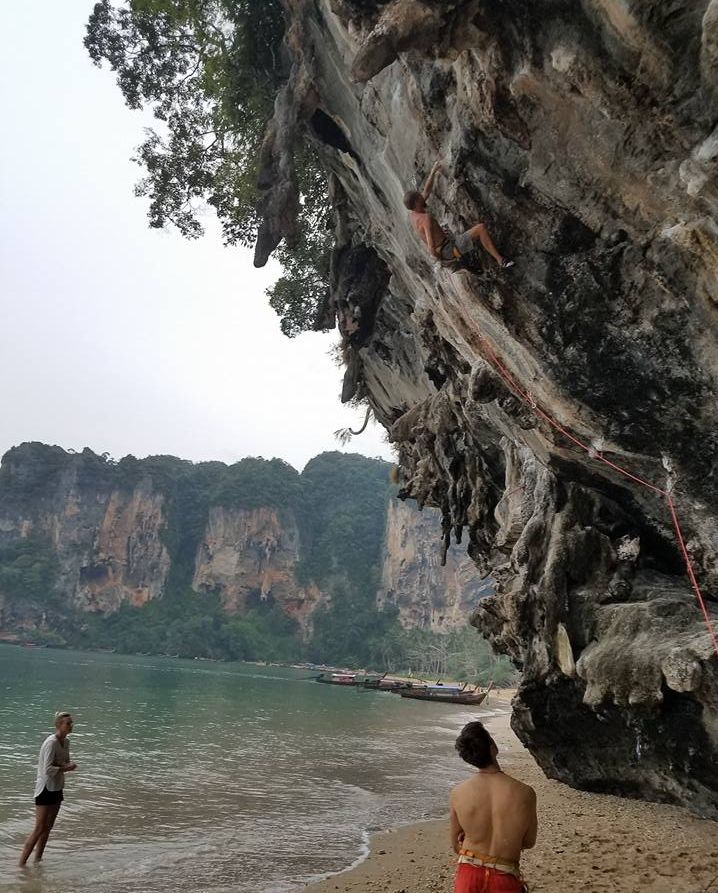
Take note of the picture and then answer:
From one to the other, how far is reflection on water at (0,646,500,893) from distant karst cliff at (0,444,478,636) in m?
67.0

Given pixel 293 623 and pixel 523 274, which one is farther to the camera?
pixel 293 623

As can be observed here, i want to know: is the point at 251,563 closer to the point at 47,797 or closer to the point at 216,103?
the point at 216,103

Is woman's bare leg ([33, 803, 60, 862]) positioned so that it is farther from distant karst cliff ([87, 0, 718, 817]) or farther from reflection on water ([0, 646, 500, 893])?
distant karst cliff ([87, 0, 718, 817])

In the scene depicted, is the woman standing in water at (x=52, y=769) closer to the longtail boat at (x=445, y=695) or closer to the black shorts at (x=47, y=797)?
the black shorts at (x=47, y=797)

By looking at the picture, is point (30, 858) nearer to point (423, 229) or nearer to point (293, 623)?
point (423, 229)

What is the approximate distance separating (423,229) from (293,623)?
9535 centimetres

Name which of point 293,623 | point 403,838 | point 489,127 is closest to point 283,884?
point 403,838

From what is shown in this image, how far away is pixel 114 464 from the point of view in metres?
98.0

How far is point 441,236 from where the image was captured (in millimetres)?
7023

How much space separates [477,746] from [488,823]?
34 cm

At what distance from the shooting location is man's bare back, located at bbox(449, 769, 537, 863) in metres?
2.74

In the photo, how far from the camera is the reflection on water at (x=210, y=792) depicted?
6848mm

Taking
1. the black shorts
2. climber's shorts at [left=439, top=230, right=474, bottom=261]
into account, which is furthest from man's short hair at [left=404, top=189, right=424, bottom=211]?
the black shorts

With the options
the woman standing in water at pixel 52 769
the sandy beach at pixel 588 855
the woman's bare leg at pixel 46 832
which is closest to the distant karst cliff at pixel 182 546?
the sandy beach at pixel 588 855
